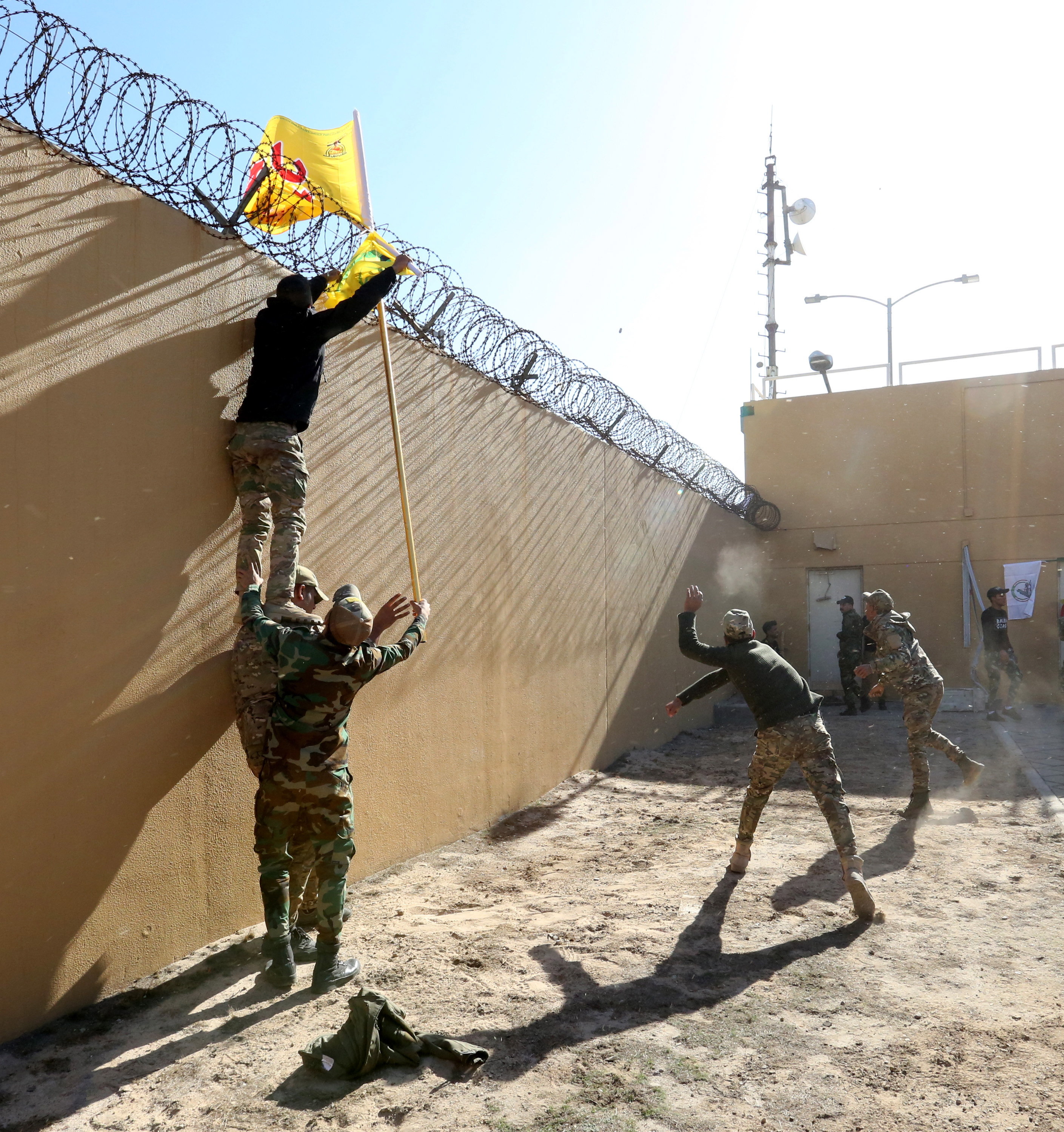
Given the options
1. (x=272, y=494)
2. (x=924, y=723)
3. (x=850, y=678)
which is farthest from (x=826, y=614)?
(x=272, y=494)

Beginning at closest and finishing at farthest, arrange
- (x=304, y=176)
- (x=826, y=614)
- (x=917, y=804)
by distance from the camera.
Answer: (x=304, y=176), (x=917, y=804), (x=826, y=614)

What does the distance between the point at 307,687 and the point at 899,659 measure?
491 cm

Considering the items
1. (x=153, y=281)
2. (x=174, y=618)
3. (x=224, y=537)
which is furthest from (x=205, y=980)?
(x=153, y=281)

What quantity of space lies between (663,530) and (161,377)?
720 cm

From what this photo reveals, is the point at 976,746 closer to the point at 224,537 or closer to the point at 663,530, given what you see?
the point at 663,530

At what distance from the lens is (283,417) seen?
3.86m

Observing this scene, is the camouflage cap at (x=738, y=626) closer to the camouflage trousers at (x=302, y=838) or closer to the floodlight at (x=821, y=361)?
the camouflage trousers at (x=302, y=838)

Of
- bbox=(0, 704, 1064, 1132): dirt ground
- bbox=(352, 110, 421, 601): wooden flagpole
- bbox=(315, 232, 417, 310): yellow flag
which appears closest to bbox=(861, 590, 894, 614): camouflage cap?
bbox=(0, 704, 1064, 1132): dirt ground

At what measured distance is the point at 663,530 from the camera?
10.2 m

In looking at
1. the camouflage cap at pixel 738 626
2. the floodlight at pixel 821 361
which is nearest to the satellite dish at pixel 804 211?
the floodlight at pixel 821 361

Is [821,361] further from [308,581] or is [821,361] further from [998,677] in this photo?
[308,581]

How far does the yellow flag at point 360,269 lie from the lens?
455cm

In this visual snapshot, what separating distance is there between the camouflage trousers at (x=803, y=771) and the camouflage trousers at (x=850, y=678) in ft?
21.6

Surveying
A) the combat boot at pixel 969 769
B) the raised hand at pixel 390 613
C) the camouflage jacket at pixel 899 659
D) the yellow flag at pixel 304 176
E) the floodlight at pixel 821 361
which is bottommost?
the combat boot at pixel 969 769
